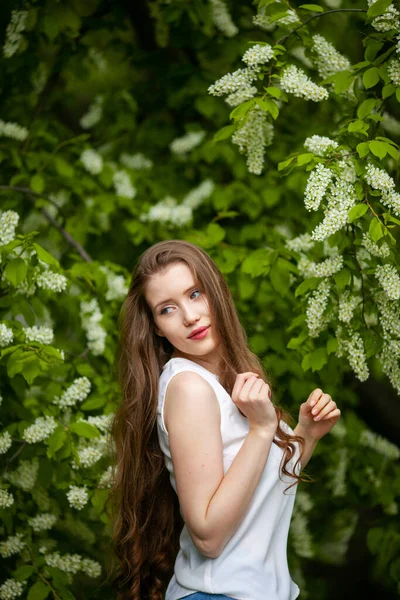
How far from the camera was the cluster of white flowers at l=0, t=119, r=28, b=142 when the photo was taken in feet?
12.8

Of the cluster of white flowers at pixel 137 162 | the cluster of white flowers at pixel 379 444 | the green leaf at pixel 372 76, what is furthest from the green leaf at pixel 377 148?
the cluster of white flowers at pixel 137 162

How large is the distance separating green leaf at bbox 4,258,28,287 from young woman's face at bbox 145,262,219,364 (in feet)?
2.71

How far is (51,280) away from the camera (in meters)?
2.93

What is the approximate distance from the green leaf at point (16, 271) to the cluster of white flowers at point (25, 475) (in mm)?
868

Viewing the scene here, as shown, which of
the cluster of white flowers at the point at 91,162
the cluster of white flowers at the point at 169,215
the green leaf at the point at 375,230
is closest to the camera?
the green leaf at the point at 375,230

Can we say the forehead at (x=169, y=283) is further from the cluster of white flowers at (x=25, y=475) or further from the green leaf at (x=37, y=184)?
the green leaf at (x=37, y=184)

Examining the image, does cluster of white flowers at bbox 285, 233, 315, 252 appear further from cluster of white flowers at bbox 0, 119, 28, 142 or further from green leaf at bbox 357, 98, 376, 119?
cluster of white flowers at bbox 0, 119, 28, 142

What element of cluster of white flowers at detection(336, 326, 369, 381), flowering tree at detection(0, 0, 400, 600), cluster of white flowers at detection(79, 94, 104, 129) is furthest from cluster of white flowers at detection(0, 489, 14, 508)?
cluster of white flowers at detection(79, 94, 104, 129)

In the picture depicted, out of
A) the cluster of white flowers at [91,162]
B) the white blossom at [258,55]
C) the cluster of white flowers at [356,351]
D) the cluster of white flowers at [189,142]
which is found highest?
the white blossom at [258,55]

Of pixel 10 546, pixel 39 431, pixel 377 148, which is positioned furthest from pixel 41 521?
pixel 377 148

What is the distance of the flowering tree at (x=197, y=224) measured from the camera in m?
2.65

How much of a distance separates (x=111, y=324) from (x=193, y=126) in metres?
1.53

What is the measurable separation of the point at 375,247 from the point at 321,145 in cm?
40

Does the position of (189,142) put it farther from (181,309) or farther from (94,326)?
(181,309)
